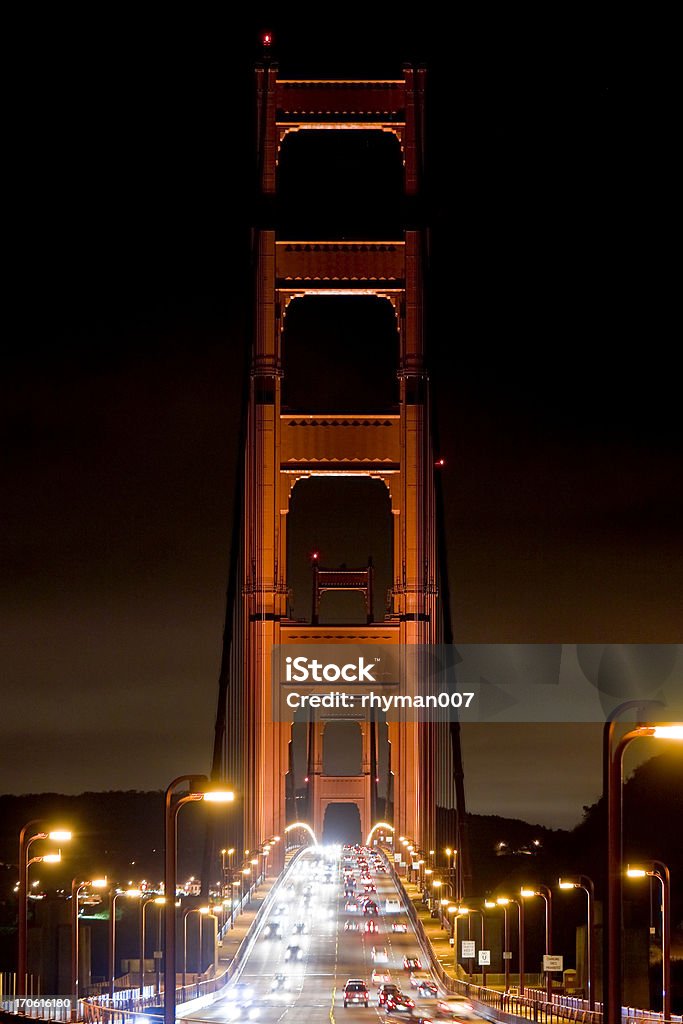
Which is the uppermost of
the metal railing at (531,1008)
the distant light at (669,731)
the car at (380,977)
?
the distant light at (669,731)

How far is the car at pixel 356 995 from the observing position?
3791 cm

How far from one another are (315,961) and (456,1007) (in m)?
13.0

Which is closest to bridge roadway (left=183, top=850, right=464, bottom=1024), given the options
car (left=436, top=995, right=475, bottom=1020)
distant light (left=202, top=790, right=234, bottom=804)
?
car (left=436, top=995, right=475, bottom=1020)

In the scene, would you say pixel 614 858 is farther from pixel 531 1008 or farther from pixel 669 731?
pixel 531 1008

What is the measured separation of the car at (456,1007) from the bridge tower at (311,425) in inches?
432

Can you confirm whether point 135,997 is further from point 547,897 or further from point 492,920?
point 492,920

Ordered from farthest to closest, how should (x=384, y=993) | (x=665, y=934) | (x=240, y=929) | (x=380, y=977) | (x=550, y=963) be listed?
(x=240, y=929)
(x=380, y=977)
(x=550, y=963)
(x=384, y=993)
(x=665, y=934)

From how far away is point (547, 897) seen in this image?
40.7 meters

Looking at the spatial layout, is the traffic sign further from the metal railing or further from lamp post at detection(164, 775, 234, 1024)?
lamp post at detection(164, 775, 234, 1024)

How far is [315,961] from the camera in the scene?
165ft

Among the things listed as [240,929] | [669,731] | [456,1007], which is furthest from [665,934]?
[240,929]

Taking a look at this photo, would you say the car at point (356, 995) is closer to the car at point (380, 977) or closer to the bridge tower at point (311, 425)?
the car at point (380, 977)

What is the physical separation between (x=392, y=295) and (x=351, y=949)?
18.4m

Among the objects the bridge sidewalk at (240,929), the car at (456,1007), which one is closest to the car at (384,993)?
the car at (456,1007)
